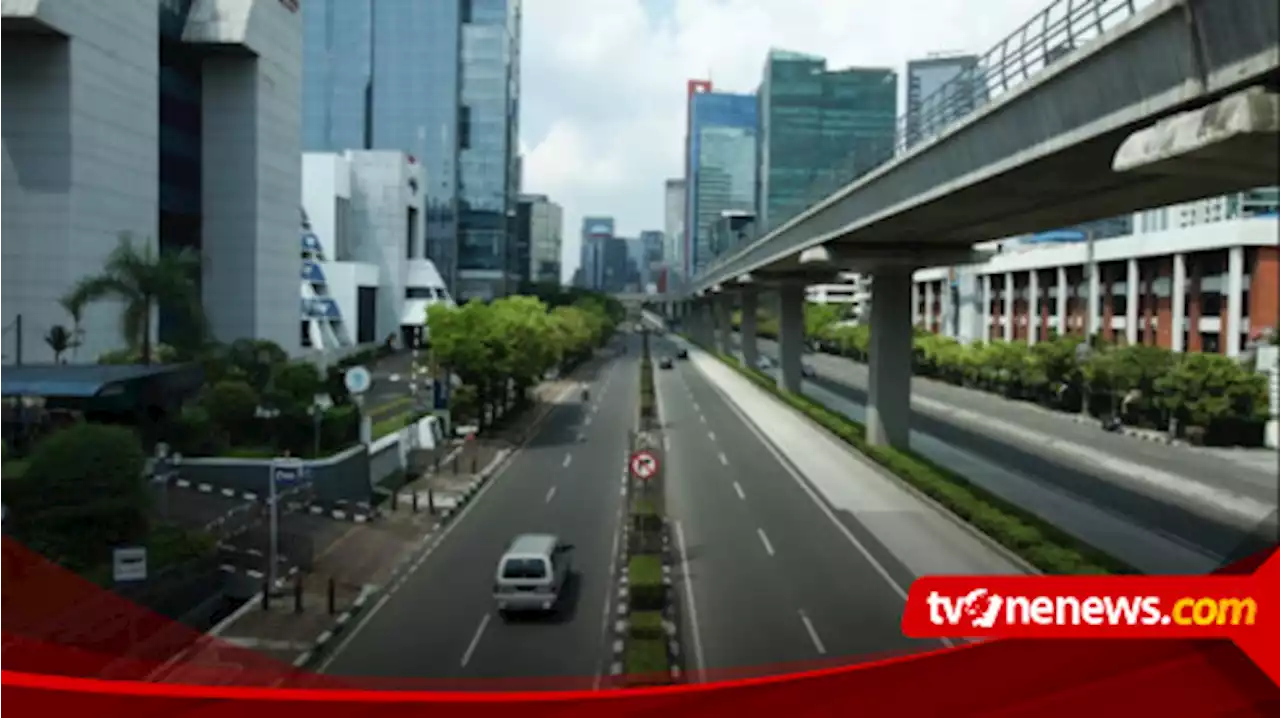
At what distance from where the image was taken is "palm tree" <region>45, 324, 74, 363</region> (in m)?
6.27

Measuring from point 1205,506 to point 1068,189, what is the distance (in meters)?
2.64

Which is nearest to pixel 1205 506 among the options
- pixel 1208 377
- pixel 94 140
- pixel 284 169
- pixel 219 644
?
pixel 1208 377

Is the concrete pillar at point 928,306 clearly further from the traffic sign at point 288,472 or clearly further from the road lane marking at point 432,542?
the traffic sign at point 288,472

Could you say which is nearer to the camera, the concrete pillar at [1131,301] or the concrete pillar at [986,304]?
the concrete pillar at [1131,301]

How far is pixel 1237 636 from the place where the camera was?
2.73 metres

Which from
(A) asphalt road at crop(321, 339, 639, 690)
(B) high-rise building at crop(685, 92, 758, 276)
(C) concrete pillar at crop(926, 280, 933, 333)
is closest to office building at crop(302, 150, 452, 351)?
(C) concrete pillar at crop(926, 280, 933, 333)

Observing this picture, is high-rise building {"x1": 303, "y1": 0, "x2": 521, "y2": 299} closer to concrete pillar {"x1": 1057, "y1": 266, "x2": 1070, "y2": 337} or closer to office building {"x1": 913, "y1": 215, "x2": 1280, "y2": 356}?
office building {"x1": 913, "y1": 215, "x2": 1280, "y2": 356}

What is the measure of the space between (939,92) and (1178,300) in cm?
221

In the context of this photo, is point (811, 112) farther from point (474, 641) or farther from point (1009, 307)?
point (1009, 307)

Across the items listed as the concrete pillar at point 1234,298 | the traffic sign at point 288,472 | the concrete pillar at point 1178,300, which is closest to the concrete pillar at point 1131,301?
the concrete pillar at point 1178,300

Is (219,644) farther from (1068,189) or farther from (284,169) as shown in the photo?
(284,169)

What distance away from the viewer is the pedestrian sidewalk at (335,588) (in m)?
3.36

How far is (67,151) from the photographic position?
5969 mm

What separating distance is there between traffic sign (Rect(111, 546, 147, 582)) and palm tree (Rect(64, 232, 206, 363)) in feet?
7.30
